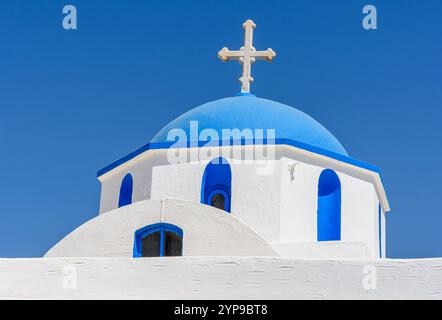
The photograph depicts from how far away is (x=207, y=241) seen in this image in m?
10.5

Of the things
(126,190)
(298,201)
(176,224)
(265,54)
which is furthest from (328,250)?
(265,54)

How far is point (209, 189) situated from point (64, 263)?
134 inches

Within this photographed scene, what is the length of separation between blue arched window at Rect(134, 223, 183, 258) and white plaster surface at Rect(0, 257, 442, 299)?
94cm

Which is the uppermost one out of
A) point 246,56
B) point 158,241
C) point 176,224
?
point 246,56

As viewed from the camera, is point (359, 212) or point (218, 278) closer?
point (218, 278)

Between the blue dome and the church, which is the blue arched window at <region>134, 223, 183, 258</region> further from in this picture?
the blue dome

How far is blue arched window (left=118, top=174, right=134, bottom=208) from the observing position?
13.5 m

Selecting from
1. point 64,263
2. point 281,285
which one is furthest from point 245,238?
point 64,263

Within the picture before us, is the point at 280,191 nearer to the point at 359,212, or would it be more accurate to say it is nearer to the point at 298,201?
the point at 298,201

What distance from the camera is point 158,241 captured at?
10.7m

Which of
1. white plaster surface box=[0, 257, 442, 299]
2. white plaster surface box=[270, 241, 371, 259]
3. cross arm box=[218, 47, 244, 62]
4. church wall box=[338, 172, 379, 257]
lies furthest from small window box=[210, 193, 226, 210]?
white plaster surface box=[0, 257, 442, 299]

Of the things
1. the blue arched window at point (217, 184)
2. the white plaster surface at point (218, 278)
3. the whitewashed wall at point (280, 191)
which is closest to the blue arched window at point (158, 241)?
the white plaster surface at point (218, 278)

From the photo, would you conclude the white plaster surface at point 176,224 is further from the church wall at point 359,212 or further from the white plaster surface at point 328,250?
the church wall at point 359,212

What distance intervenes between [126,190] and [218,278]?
4.54m
